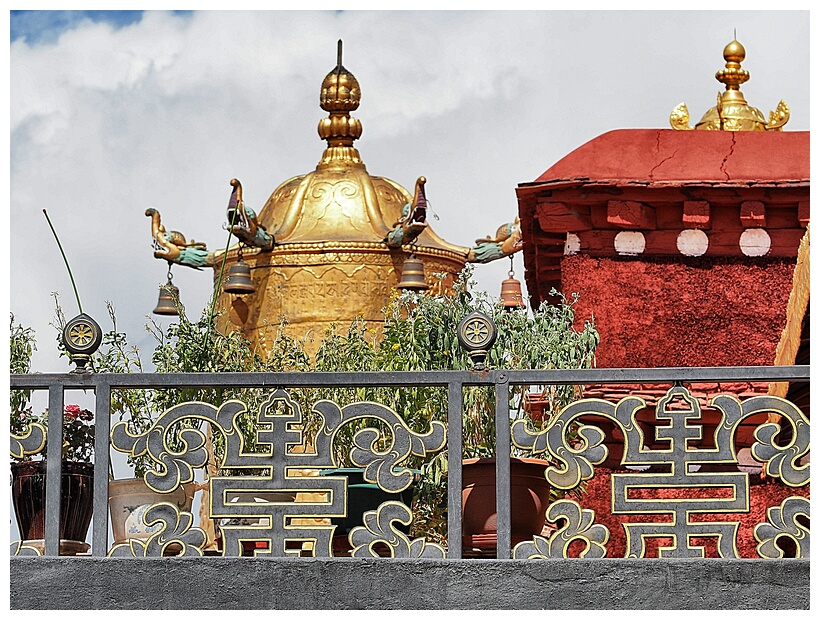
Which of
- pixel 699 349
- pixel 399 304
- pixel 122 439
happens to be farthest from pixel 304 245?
pixel 122 439

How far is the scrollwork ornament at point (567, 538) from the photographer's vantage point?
5.72 meters

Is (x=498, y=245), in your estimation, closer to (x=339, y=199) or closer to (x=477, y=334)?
(x=339, y=199)

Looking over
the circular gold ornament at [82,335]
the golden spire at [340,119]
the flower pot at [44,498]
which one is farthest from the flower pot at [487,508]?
the golden spire at [340,119]

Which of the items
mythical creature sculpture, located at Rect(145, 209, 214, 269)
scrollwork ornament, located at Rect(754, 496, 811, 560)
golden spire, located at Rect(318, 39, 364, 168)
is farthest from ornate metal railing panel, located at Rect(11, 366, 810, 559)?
golden spire, located at Rect(318, 39, 364, 168)

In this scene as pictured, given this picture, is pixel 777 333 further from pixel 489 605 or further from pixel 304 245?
pixel 304 245

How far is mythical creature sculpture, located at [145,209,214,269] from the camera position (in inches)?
805

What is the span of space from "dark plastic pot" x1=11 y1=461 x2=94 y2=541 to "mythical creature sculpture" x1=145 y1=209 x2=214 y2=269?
1294 centimetres

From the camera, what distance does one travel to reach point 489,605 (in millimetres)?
5574

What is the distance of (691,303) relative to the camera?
28.9 feet

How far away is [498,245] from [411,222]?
203cm

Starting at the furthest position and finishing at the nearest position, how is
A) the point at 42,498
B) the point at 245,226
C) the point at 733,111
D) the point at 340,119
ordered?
the point at 340,119
the point at 245,226
the point at 733,111
the point at 42,498

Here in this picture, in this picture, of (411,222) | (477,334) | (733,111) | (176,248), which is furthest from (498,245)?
(477,334)

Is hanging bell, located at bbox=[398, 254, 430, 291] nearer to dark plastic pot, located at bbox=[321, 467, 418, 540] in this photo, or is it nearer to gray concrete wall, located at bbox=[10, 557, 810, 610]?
dark plastic pot, located at bbox=[321, 467, 418, 540]

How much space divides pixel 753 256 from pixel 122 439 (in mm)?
4458
